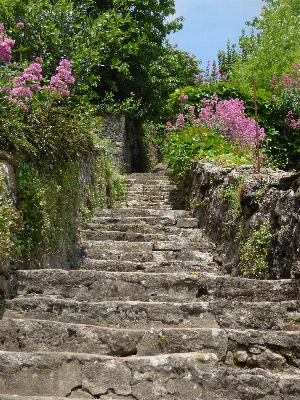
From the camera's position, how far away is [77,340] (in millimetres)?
2959

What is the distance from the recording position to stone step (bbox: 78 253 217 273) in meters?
4.60

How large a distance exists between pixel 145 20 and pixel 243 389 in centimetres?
1181

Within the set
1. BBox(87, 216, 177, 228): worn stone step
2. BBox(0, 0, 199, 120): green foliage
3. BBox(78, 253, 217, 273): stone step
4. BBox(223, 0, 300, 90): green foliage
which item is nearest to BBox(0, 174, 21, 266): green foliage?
BBox(78, 253, 217, 273): stone step

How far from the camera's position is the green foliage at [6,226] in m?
3.23

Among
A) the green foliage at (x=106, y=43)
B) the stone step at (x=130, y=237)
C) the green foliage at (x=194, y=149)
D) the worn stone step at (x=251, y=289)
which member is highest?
the green foliage at (x=106, y=43)

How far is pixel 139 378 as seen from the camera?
102 inches

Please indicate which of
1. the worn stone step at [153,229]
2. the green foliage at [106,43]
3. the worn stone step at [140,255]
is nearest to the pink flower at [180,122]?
the green foliage at [106,43]

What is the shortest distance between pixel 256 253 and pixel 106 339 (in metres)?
1.69

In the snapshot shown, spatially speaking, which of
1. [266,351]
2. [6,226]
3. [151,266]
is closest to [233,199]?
[151,266]

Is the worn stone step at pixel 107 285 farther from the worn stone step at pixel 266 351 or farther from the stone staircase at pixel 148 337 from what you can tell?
the worn stone step at pixel 266 351

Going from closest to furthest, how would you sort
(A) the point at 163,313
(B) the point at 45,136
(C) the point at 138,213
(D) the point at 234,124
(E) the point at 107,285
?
1. (A) the point at 163,313
2. (E) the point at 107,285
3. (B) the point at 45,136
4. (C) the point at 138,213
5. (D) the point at 234,124

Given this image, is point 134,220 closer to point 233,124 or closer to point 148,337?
point 233,124

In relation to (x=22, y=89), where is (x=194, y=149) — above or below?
below

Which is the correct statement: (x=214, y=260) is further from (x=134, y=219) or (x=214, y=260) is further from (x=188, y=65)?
(x=188, y=65)
